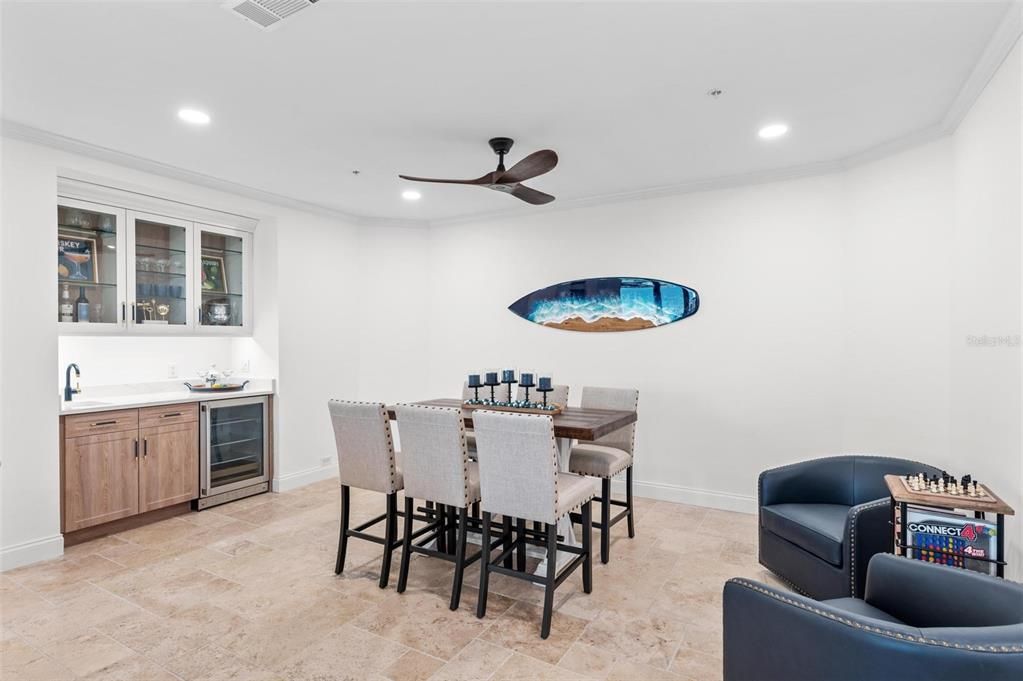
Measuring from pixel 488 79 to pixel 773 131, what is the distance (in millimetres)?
1896

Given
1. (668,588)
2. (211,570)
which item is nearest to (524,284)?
(668,588)

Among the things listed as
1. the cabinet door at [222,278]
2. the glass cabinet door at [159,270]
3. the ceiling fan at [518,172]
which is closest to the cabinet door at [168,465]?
the glass cabinet door at [159,270]

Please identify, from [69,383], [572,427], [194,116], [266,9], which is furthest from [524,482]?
[69,383]

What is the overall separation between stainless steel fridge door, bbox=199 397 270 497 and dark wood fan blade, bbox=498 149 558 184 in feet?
10.3

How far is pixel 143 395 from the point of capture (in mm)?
4434

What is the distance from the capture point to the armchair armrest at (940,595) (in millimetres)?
1569

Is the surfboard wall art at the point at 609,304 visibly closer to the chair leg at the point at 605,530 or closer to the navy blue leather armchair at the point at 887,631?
the chair leg at the point at 605,530

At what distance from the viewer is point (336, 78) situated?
2.70 metres

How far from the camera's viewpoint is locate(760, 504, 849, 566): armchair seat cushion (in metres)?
2.59

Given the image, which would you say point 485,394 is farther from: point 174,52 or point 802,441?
point 174,52

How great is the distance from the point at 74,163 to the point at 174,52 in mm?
1807

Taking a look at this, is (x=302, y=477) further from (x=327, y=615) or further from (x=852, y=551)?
(x=852, y=551)

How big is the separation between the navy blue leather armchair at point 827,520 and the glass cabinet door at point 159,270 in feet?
15.0

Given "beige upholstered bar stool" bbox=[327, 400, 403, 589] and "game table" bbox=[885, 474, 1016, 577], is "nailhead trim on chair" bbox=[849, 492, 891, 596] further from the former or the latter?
"beige upholstered bar stool" bbox=[327, 400, 403, 589]
